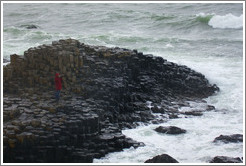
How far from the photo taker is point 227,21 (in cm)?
3047

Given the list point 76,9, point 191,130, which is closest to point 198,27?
point 76,9

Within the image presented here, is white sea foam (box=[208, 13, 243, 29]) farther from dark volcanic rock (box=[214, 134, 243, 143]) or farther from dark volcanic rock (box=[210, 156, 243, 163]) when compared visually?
dark volcanic rock (box=[210, 156, 243, 163])

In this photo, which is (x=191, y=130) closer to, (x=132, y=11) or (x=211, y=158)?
(x=211, y=158)

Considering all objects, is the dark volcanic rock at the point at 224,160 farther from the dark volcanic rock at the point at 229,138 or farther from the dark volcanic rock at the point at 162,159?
the dark volcanic rock at the point at 229,138

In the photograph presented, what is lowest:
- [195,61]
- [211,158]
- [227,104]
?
[211,158]

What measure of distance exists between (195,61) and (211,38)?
6.54 meters

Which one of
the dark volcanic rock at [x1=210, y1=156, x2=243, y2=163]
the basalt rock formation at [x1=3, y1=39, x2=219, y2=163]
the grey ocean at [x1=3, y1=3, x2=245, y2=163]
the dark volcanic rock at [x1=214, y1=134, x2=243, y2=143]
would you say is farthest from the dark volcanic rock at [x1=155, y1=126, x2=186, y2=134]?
the dark volcanic rock at [x1=210, y1=156, x2=243, y2=163]

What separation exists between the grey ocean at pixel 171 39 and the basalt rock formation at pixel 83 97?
1.97 ft

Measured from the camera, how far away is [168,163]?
33.3 ft

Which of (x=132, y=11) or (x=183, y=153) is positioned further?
(x=132, y=11)

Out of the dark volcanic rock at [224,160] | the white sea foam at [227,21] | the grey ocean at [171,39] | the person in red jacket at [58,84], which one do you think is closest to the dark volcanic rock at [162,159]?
the grey ocean at [171,39]

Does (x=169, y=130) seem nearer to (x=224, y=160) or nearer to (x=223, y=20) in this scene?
(x=224, y=160)

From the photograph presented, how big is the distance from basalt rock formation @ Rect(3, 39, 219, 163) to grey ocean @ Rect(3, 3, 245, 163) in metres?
0.60

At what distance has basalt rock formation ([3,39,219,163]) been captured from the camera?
33.9 feet
